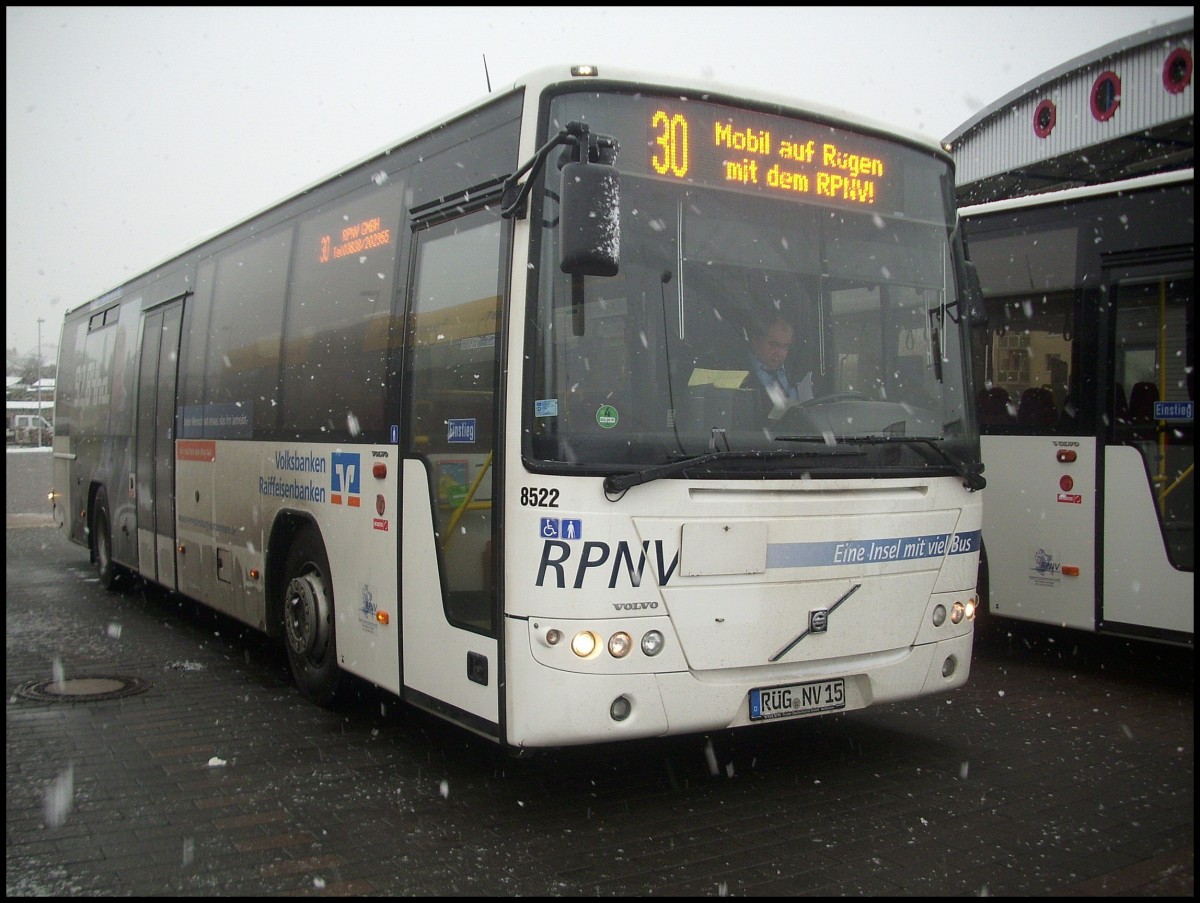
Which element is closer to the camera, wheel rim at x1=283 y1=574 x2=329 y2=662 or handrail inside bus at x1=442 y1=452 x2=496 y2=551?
handrail inside bus at x1=442 y1=452 x2=496 y2=551

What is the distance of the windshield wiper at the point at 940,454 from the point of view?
564 cm

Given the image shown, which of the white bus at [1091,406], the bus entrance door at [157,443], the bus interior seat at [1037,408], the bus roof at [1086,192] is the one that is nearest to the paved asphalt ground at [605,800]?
the white bus at [1091,406]

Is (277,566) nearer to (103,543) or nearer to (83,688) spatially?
(83,688)

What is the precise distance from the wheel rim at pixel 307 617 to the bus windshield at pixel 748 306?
2927 millimetres

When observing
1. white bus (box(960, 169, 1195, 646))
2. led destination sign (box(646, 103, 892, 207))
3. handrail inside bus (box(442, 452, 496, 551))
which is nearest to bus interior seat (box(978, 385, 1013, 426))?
white bus (box(960, 169, 1195, 646))

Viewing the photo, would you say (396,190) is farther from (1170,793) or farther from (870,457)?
(1170,793)

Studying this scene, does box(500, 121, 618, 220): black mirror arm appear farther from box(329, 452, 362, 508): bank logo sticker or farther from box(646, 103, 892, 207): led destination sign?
box(329, 452, 362, 508): bank logo sticker

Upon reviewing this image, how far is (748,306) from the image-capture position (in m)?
5.47

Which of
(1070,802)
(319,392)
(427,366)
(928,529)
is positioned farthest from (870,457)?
(319,392)

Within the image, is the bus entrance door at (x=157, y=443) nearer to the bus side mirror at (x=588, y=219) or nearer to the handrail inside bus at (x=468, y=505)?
the handrail inside bus at (x=468, y=505)

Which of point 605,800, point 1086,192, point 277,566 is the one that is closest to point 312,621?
point 277,566

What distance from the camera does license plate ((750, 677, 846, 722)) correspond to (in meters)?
Answer: 5.40

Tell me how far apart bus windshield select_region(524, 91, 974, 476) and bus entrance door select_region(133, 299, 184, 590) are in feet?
21.7

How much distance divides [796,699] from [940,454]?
58.6 inches
